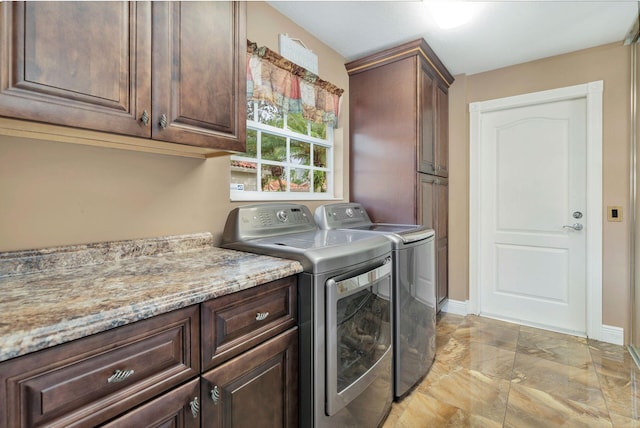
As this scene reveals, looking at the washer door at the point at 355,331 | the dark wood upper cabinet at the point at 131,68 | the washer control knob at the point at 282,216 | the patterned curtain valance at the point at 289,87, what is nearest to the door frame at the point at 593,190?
the patterned curtain valance at the point at 289,87

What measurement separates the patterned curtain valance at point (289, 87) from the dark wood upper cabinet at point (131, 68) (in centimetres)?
43

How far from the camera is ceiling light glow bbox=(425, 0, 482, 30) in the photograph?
1865 millimetres

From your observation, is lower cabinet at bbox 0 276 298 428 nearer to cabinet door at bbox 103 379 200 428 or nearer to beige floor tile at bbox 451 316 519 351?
cabinet door at bbox 103 379 200 428

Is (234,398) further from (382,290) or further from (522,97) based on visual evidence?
(522,97)

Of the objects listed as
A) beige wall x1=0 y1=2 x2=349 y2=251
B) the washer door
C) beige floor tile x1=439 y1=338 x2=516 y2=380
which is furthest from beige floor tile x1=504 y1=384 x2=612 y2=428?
beige wall x1=0 y1=2 x2=349 y2=251

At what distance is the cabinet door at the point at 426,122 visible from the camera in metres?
2.49

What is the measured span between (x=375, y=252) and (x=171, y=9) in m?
1.30

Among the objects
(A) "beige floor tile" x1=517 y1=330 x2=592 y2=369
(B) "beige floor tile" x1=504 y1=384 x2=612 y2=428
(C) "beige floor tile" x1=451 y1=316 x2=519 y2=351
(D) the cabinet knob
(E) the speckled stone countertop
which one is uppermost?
(D) the cabinet knob

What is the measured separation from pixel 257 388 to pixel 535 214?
2.90 metres

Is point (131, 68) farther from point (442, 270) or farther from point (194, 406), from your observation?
point (442, 270)

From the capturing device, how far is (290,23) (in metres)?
2.16

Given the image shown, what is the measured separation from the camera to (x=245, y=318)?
103 cm

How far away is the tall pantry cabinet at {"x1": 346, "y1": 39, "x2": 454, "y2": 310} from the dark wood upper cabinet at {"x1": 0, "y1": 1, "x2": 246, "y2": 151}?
57.9 inches

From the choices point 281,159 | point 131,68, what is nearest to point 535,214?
point 281,159
